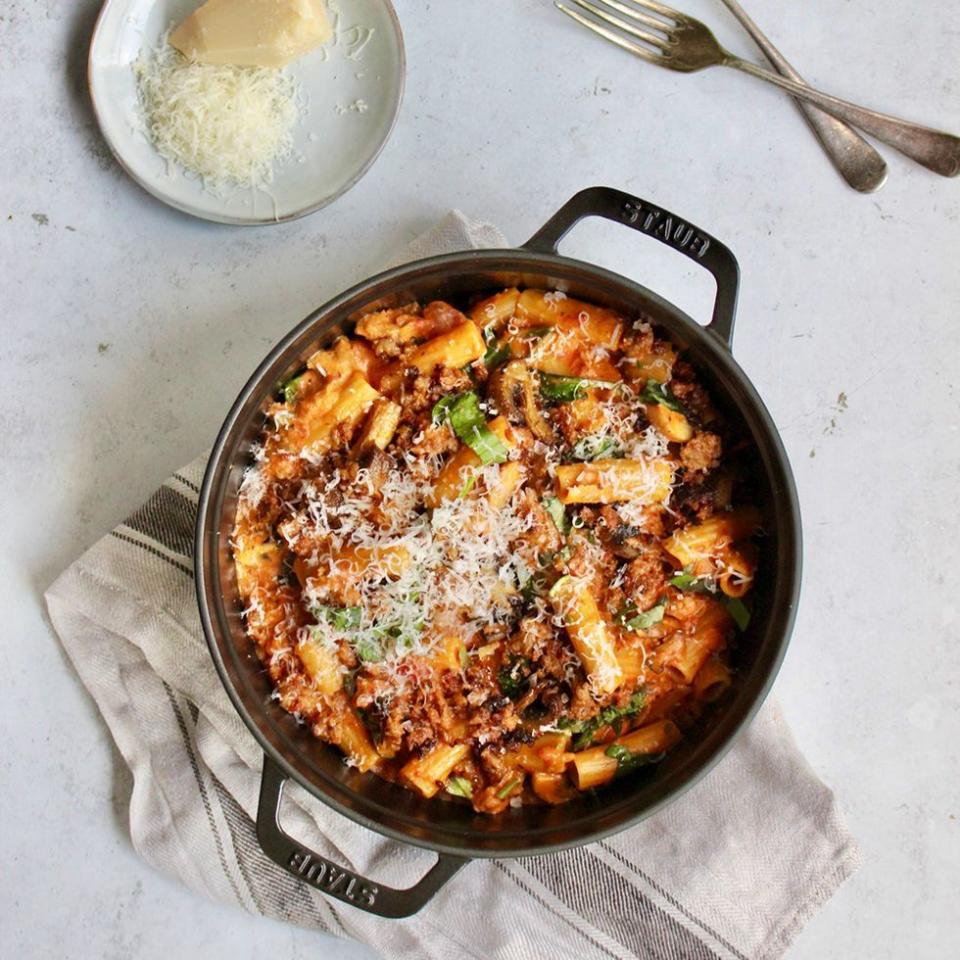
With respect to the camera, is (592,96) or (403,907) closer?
(403,907)

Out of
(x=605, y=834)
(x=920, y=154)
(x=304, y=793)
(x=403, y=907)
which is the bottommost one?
(x=304, y=793)

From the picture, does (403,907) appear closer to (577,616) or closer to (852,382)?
(577,616)

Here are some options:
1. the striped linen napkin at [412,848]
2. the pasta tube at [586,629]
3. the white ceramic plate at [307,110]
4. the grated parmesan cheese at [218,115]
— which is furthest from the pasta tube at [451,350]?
the grated parmesan cheese at [218,115]

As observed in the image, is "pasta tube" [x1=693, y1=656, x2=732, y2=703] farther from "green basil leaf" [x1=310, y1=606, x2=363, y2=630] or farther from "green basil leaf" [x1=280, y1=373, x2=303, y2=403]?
"green basil leaf" [x1=280, y1=373, x2=303, y2=403]

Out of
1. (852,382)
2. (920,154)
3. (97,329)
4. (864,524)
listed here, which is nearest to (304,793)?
(97,329)

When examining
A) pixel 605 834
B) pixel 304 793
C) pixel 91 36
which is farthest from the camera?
pixel 91 36

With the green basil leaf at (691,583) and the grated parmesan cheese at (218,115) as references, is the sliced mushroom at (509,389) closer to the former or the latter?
the green basil leaf at (691,583)

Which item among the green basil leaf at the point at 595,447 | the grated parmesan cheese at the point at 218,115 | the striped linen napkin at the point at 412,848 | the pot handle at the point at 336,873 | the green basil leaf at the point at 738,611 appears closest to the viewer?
the pot handle at the point at 336,873
